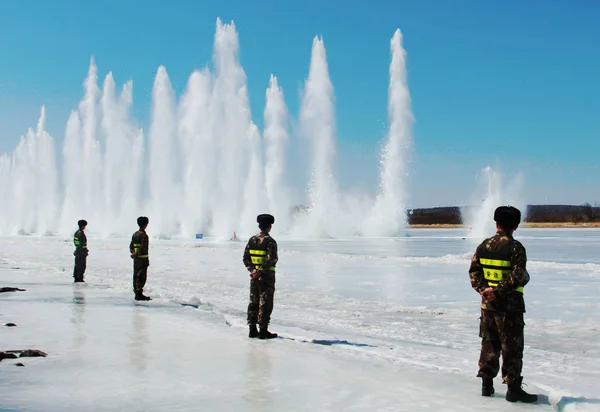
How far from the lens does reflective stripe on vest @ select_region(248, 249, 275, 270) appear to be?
859 cm

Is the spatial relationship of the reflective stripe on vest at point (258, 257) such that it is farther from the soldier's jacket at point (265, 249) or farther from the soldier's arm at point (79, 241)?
the soldier's arm at point (79, 241)

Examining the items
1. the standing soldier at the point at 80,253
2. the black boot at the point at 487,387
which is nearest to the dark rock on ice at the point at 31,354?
the black boot at the point at 487,387

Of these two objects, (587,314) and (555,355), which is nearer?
(555,355)

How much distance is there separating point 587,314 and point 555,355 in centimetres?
436

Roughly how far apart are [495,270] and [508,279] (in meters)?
0.17

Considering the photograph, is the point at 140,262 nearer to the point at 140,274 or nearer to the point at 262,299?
the point at 140,274

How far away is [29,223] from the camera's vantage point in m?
75.0

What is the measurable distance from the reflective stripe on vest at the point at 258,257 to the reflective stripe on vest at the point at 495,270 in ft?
11.9

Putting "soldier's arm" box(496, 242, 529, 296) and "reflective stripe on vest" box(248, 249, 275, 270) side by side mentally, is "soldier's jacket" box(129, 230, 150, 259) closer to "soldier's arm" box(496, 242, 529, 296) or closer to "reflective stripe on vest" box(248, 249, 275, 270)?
"reflective stripe on vest" box(248, 249, 275, 270)

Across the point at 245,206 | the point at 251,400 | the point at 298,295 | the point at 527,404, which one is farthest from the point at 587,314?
the point at 245,206

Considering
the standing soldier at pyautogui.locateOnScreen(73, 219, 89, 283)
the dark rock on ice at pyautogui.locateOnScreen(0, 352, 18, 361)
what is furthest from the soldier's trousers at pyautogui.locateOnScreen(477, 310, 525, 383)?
Answer: the standing soldier at pyautogui.locateOnScreen(73, 219, 89, 283)

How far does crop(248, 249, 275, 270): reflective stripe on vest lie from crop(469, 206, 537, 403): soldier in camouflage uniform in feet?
11.7

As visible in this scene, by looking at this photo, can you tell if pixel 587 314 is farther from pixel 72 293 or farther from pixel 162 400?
pixel 72 293

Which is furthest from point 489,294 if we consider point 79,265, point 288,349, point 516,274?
point 79,265
